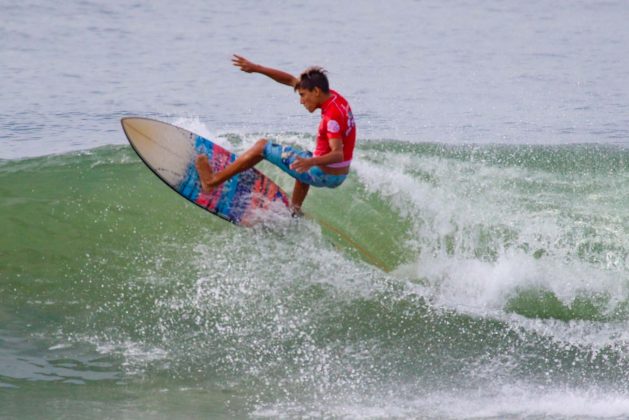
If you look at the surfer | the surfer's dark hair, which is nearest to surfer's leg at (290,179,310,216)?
the surfer

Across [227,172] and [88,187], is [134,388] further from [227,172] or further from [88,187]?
[88,187]

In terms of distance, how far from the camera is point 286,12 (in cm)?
2830

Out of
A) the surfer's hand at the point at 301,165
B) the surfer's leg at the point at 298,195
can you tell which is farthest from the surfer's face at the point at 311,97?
the surfer's leg at the point at 298,195

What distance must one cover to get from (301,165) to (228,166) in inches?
36.9

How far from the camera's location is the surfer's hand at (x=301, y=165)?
7.27 m

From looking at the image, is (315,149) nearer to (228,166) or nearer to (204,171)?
(228,166)

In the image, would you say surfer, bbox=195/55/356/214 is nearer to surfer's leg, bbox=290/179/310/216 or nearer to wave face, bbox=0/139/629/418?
surfer's leg, bbox=290/179/310/216

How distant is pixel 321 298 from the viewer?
25.8ft

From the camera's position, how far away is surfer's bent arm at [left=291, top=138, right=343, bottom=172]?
287 inches

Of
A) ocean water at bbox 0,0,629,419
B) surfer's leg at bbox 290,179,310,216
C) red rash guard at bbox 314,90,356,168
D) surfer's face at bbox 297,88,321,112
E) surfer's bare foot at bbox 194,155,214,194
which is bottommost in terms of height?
ocean water at bbox 0,0,629,419

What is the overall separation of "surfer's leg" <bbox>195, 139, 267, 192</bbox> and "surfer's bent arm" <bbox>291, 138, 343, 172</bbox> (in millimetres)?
497

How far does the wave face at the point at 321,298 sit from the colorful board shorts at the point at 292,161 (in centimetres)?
73

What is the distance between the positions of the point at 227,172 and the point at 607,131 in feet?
32.6

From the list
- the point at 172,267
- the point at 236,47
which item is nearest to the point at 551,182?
the point at 172,267
